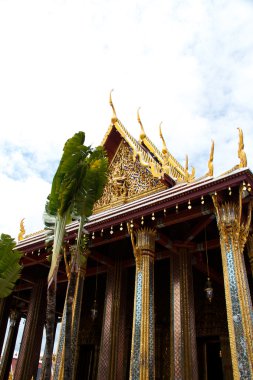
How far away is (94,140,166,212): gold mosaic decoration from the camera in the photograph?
10.1m

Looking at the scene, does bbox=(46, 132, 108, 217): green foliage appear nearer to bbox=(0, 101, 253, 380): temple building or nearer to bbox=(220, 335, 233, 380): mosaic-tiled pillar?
bbox=(0, 101, 253, 380): temple building

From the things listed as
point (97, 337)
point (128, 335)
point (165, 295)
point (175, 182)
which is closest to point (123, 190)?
point (175, 182)

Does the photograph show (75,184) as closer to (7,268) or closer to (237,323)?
(7,268)

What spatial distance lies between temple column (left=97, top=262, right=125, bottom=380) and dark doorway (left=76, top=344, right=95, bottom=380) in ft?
9.86

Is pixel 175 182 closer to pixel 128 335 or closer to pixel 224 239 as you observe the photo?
pixel 224 239

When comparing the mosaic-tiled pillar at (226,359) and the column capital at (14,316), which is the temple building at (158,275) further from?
the column capital at (14,316)

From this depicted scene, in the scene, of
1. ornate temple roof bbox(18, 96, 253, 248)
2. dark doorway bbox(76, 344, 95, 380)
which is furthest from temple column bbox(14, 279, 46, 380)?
ornate temple roof bbox(18, 96, 253, 248)

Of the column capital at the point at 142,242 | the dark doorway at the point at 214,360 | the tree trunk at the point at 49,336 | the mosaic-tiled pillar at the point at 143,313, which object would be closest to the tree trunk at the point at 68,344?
the tree trunk at the point at 49,336

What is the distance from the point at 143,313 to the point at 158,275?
3.53 meters

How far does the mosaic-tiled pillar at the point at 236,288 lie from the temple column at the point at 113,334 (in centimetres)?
350

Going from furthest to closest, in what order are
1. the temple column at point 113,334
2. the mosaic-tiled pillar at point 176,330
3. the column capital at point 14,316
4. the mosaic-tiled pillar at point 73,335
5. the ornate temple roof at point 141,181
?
the column capital at point 14,316 → the temple column at point 113,334 → the mosaic-tiled pillar at point 73,335 → the mosaic-tiled pillar at point 176,330 → the ornate temple roof at point 141,181

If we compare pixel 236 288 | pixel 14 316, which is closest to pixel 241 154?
pixel 236 288

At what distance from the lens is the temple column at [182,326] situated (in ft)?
24.0

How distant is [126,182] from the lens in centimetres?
1069
